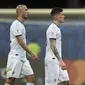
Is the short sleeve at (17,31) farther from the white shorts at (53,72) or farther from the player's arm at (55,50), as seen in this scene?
the white shorts at (53,72)

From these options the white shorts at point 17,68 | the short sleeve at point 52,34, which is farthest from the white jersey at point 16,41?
the short sleeve at point 52,34

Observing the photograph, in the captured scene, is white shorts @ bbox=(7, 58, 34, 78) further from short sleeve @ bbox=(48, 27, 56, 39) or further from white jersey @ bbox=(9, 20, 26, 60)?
short sleeve @ bbox=(48, 27, 56, 39)

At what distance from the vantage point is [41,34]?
10.7 meters

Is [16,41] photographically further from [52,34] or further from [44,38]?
[44,38]

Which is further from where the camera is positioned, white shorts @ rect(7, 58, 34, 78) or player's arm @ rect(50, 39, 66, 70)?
white shorts @ rect(7, 58, 34, 78)

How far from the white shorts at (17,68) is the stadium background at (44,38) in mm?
1837

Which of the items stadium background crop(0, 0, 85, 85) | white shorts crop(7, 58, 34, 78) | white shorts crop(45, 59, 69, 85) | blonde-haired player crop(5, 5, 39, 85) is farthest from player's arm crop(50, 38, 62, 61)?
stadium background crop(0, 0, 85, 85)

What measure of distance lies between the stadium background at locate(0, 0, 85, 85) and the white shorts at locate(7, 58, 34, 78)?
184 cm

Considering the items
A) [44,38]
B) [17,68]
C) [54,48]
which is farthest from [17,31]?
[44,38]

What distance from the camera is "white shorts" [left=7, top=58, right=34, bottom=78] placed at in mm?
8820

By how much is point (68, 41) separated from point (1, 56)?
1596 mm

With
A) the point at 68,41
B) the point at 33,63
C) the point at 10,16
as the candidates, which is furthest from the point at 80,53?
the point at 10,16

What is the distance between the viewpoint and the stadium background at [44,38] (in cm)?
1045

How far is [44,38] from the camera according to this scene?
A: 10.7 m
